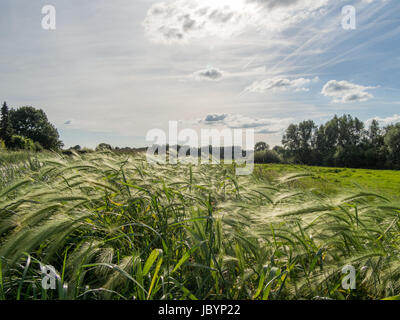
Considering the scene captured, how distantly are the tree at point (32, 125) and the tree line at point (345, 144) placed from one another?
43203mm

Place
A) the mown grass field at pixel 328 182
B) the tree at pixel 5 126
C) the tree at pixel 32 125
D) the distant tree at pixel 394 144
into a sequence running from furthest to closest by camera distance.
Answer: the tree at pixel 32 125
the tree at pixel 5 126
the distant tree at pixel 394 144
the mown grass field at pixel 328 182

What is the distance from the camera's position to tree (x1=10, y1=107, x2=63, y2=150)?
4628 centimetres

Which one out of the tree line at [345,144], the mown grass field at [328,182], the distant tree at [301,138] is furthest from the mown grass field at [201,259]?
the distant tree at [301,138]

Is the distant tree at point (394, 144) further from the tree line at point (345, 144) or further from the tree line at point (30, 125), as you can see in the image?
the tree line at point (30, 125)

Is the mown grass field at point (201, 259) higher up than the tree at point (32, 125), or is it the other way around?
the tree at point (32, 125)

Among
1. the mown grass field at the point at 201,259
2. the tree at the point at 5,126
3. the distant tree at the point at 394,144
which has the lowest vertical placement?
the mown grass field at the point at 201,259

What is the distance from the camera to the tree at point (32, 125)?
152ft

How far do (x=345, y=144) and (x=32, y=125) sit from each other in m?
62.5

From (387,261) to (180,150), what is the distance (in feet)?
18.3

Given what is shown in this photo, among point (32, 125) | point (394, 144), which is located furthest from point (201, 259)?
point (32, 125)

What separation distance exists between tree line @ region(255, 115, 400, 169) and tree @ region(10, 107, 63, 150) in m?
43.2

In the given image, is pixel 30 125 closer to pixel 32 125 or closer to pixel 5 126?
pixel 32 125
